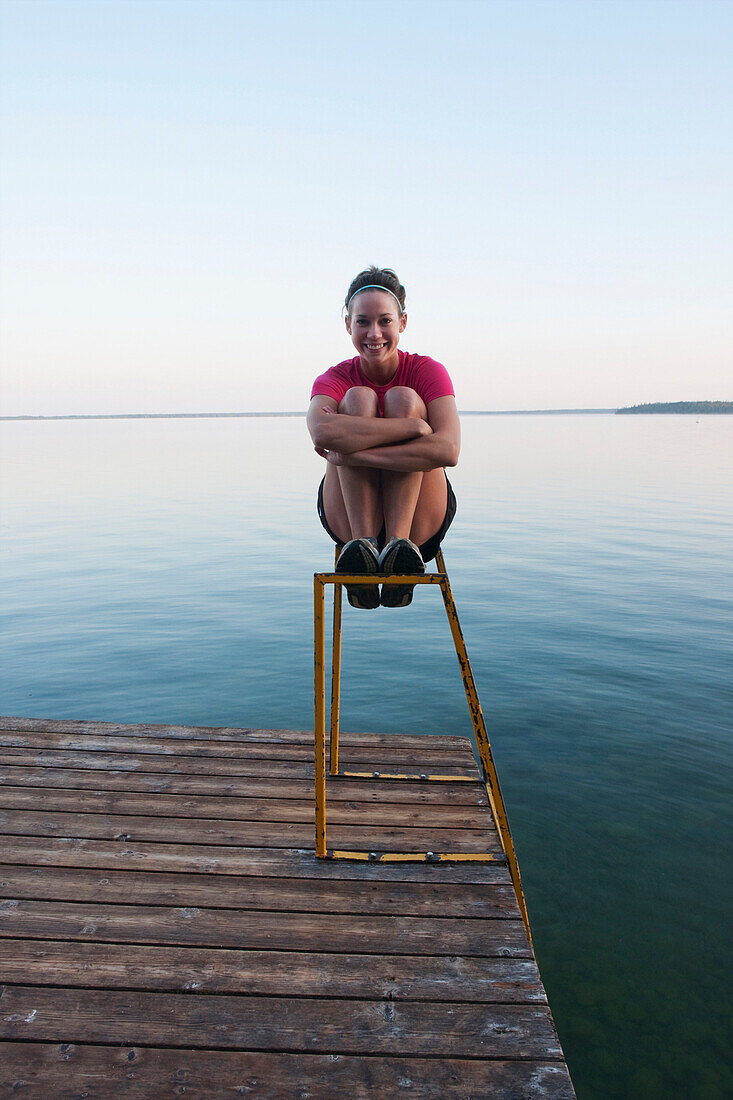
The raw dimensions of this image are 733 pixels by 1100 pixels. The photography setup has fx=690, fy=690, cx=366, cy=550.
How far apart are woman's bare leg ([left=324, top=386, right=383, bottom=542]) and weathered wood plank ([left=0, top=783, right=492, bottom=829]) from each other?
1.51 metres

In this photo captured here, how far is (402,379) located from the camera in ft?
11.6

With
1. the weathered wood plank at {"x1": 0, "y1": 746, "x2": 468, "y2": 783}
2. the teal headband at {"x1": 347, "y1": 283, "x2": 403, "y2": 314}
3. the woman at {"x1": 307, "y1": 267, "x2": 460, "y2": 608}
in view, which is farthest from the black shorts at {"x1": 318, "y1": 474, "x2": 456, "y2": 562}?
the weathered wood plank at {"x1": 0, "y1": 746, "x2": 468, "y2": 783}

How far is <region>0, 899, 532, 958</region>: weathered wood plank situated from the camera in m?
2.69

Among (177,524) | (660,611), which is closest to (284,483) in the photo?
(177,524)

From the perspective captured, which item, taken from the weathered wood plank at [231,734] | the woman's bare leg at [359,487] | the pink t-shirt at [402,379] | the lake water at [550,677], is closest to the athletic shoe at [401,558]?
the woman's bare leg at [359,487]

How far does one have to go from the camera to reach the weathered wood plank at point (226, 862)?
316 cm

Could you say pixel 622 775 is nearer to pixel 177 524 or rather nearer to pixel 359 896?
pixel 359 896

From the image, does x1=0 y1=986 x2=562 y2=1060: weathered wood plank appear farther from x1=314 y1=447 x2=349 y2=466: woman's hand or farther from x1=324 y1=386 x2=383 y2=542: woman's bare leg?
x1=314 y1=447 x2=349 y2=466: woman's hand

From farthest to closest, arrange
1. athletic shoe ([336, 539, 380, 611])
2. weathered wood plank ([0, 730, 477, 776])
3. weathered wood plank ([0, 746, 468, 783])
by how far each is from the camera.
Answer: weathered wood plank ([0, 730, 477, 776])
weathered wood plank ([0, 746, 468, 783])
athletic shoe ([336, 539, 380, 611])

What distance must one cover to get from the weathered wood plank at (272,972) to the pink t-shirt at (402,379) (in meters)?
2.42

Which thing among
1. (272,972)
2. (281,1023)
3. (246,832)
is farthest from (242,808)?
(281,1023)

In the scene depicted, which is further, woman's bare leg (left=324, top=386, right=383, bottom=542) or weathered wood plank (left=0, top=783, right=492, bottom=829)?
weathered wood plank (left=0, top=783, right=492, bottom=829)

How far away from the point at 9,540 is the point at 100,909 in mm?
17437

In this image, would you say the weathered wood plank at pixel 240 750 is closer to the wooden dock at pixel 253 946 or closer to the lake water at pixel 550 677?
the wooden dock at pixel 253 946
